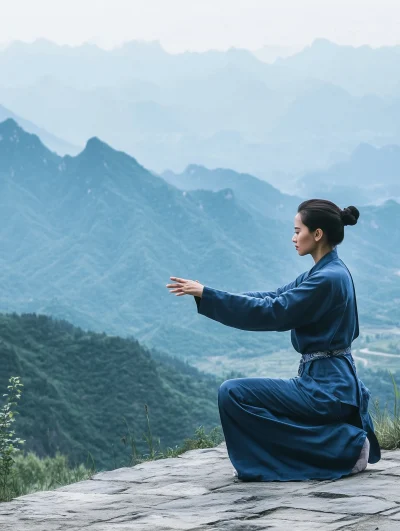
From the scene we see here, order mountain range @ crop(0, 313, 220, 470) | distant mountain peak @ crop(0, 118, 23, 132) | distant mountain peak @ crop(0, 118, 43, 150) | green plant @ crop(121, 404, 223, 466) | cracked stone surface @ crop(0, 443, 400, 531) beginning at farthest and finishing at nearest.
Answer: distant mountain peak @ crop(0, 118, 23, 132)
distant mountain peak @ crop(0, 118, 43, 150)
mountain range @ crop(0, 313, 220, 470)
green plant @ crop(121, 404, 223, 466)
cracked stone surface @ crop(0, 443, 400, 531)

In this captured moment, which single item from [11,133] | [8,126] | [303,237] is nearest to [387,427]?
[303,237]

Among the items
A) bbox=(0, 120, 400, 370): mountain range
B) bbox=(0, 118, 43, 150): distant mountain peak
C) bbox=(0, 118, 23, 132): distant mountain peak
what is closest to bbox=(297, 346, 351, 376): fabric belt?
bbox=(0, 120, 400, 370): mountain range

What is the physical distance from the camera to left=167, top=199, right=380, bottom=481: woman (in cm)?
398

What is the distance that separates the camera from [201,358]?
84.6m

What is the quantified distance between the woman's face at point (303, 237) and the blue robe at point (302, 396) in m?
0.11

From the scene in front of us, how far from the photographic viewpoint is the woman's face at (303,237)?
13.6ft

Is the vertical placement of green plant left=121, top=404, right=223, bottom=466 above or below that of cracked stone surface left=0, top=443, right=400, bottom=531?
above

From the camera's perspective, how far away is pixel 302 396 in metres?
4.04

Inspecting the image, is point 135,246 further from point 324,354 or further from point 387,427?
point 324,354

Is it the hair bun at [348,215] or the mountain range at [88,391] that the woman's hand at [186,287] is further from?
the mountain range at [88,391]

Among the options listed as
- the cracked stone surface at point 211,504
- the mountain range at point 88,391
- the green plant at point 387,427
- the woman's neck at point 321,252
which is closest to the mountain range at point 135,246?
the mountain range at point 88,391

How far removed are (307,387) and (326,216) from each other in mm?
799

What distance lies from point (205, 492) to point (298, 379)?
2.22 ft

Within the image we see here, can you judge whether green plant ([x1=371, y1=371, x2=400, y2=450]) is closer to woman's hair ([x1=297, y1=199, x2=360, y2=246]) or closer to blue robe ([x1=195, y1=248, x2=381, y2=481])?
blue robe ([x1=195, y1=248, x2=381, y2=481])
